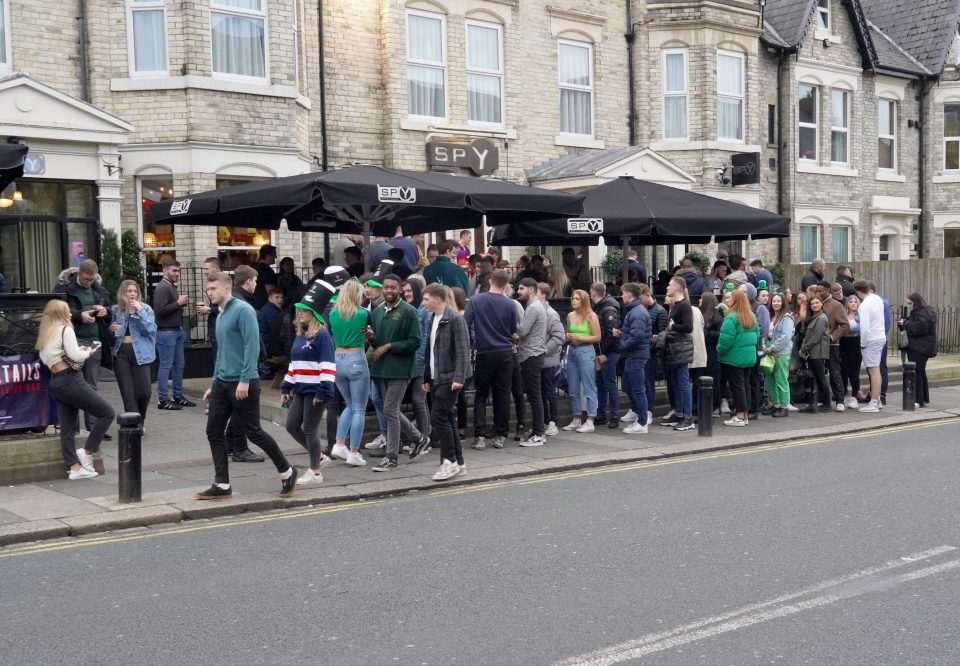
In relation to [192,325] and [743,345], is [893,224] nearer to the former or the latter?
[743,345]

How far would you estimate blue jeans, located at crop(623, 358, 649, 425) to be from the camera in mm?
12984

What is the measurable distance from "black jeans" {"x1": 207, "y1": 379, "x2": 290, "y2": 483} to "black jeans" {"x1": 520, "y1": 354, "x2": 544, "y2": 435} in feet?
13.2

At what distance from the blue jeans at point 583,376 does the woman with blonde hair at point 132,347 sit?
5084mm

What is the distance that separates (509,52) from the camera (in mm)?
21969

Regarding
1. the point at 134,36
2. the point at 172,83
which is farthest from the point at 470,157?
the point at 134,36

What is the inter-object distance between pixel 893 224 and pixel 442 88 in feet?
51.5

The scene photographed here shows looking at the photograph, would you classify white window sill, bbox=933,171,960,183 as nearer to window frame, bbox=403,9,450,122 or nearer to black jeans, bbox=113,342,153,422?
window frame, bbox=403,9,450,122

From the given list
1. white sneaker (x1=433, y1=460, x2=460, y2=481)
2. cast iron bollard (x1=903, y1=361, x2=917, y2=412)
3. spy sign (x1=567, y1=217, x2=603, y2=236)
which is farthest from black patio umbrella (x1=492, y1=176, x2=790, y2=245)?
white sneaker (x1=433, y1=460, x2=460, y2=481)

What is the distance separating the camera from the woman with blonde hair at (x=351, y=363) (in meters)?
10.1

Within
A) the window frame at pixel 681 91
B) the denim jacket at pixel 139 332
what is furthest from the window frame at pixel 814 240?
the denim jacket at pixel 139 332

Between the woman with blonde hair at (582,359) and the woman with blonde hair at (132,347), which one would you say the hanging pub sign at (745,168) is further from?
the woman with blonde hair at (132,347)

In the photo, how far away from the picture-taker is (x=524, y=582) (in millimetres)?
6414

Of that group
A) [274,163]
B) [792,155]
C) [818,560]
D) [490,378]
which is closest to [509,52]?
[274,163]

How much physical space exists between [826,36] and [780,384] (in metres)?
16.4
